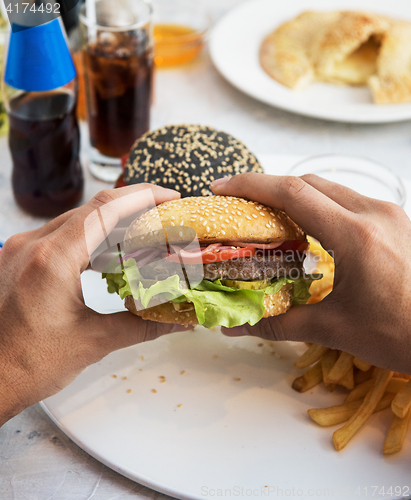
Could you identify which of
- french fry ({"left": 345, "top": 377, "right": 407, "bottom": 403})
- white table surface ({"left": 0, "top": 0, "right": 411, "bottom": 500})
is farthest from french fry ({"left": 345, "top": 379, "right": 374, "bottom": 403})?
white table surface ({"left": 0, "top": 0, "right": 411, "bottom": 500})

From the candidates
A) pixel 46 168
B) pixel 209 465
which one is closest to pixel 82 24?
pixel 46 168

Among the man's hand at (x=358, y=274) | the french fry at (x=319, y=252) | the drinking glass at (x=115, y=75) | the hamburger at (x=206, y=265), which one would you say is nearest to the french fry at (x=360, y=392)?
the man's hand at (x=358, y=274)

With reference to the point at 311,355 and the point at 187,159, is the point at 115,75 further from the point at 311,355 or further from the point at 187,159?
the point at 311,355

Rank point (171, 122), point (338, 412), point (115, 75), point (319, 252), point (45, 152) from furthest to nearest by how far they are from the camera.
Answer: point (171, 122) → point (115, 75) → point (45, 152) → point (319, 252) → point (338, 412)

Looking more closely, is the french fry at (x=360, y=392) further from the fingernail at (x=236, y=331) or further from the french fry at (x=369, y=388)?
the fingernail at (x=236, y=331)

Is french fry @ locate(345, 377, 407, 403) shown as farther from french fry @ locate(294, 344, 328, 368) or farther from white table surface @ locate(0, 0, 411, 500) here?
white table surface @ locate(0, 0, 411, 500)

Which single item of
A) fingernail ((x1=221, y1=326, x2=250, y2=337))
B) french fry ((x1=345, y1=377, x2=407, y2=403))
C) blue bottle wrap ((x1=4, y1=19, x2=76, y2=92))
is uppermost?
blue bottle wrap ((x1=4, y1=19, x2=76, y2=92))

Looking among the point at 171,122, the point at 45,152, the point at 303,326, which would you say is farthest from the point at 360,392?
the point at 171,122
